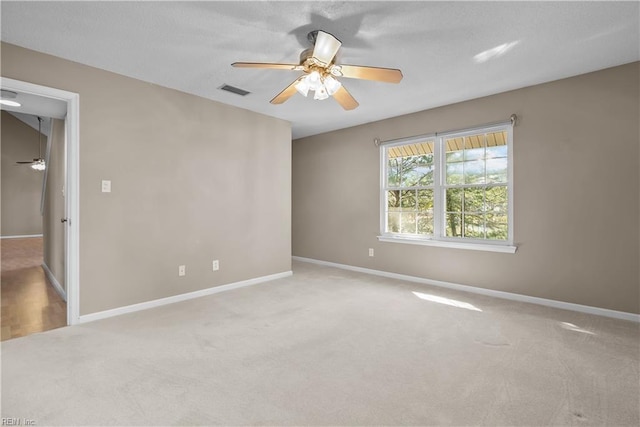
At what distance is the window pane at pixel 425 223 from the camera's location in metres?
4.41

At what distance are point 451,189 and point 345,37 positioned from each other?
2.61 m

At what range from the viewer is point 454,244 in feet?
13.4

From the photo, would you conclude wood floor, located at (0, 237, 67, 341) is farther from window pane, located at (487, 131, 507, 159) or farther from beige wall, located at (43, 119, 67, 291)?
window pane, located at (487, 131, 507, 159)

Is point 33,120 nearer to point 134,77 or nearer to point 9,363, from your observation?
point 134,77

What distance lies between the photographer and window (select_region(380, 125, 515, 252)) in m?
3.78

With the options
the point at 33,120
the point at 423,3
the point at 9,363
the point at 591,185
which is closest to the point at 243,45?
the point at 423,3

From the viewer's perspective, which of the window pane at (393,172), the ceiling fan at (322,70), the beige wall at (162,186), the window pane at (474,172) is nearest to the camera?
the ceiling fan at (322,70)

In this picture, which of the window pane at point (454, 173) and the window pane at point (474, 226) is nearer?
the window pane at point (474, 226)

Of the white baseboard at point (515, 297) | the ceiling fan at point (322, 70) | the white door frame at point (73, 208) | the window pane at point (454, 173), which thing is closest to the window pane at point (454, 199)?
the window pane at point (454, 173)

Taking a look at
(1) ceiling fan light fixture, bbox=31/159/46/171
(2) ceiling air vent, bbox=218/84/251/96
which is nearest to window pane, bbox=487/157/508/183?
(2) ceiling air vent, bbox=218/84/251/96

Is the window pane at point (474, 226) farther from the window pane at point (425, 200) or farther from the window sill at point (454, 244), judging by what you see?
the window pane at point (425, 200)

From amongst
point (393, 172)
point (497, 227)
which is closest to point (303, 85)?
point (393, 172)

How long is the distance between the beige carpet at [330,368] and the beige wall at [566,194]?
0.42 meters

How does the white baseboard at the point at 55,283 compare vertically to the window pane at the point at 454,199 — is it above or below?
below
